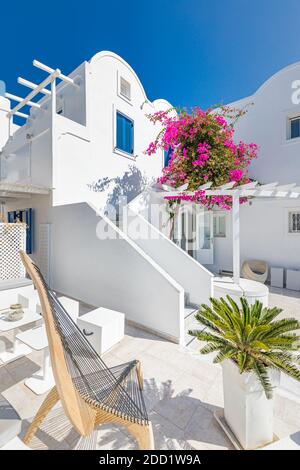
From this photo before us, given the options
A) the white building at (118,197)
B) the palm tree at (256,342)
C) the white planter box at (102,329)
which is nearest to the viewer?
the palm tree at (256,342)

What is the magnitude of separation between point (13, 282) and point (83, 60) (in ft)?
32.8

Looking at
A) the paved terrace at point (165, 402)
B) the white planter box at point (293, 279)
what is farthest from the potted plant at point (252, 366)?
the white planter box at point (293, 279)

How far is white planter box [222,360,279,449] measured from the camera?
96.3 inches

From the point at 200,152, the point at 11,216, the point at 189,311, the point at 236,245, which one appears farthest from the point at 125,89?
the point at 189,311

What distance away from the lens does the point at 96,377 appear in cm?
282

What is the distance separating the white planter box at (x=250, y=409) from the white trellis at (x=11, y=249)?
7.42 metres

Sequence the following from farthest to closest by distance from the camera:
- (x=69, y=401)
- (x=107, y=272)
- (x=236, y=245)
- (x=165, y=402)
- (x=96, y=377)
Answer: (x=236, y=245) → (x=107, y=272) → (x=165, y=402) → (x=96, y=377) → (x=69, y=401)

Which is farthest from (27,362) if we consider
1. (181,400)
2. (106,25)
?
(106,25)

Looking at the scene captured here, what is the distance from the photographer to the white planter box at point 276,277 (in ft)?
32.3

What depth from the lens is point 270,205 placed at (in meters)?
10.6

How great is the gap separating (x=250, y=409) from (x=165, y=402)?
1.48 m

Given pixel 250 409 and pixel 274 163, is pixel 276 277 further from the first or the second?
pixel 250 409

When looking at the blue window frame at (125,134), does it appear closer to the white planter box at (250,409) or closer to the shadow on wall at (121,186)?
the shadow on wall at (121,186)

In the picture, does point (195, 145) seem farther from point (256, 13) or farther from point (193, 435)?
point (193, 435)
